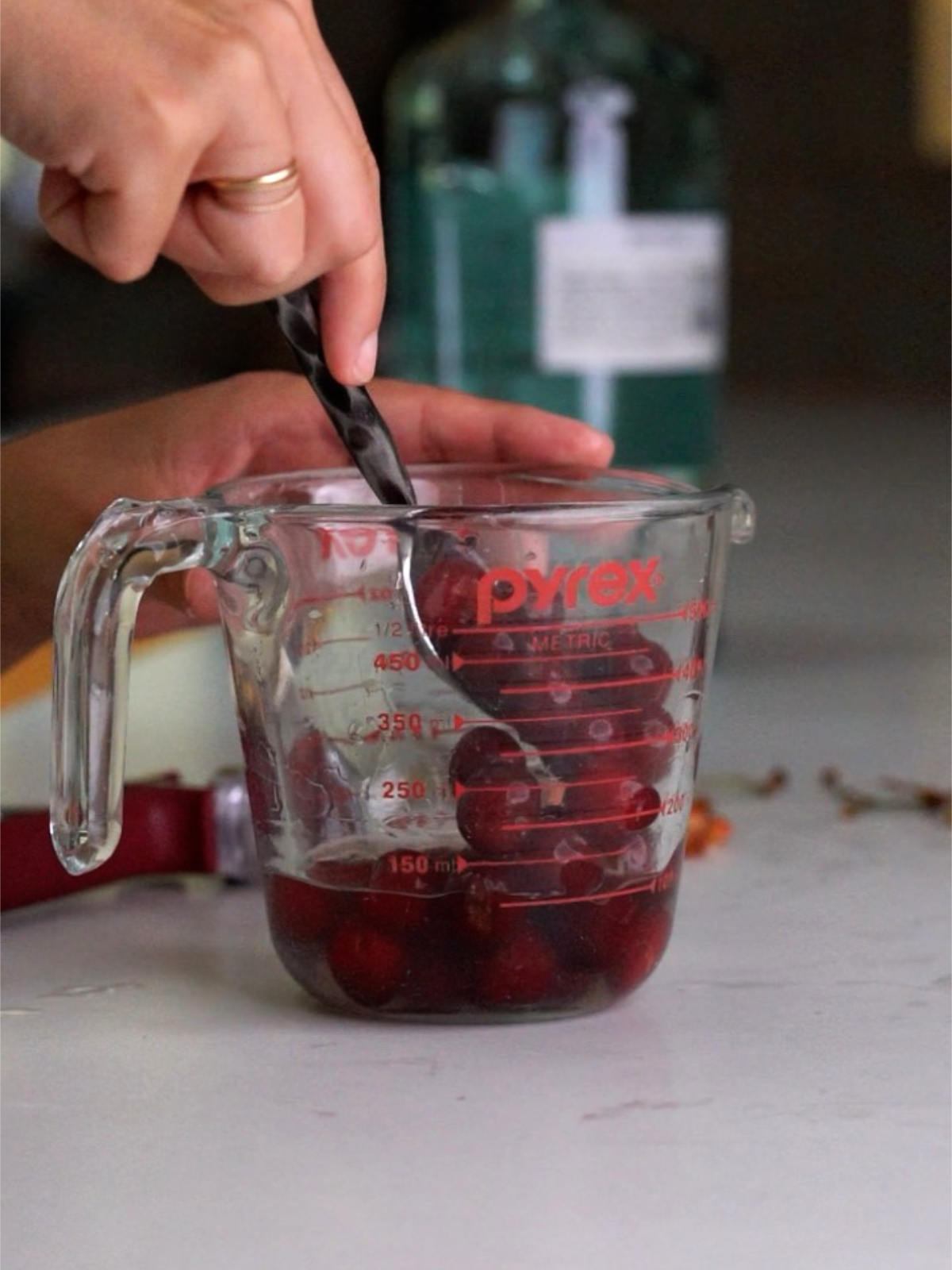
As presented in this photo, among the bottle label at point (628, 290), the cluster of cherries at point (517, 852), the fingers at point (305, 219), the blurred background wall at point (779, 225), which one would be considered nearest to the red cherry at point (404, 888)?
the cluster of cherries at point (517, 852)

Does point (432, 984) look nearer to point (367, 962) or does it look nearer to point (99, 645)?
point (367, 962)

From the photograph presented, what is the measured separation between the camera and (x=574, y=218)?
1.17m

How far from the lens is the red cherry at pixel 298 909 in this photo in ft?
1.76

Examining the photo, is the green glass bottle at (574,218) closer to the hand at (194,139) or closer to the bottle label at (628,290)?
the bottle label at (628,290)

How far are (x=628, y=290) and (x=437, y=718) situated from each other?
68cm

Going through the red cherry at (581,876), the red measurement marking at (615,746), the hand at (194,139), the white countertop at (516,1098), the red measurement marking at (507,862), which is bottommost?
the white countertop at (516,1098)

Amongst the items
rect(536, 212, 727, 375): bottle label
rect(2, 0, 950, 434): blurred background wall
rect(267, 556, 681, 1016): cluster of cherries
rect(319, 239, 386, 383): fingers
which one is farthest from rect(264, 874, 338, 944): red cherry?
rect(2, 0, 950, 434): blurred background wall

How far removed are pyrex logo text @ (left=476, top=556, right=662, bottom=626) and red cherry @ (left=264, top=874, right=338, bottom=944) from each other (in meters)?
0.10

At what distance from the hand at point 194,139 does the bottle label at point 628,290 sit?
0.58 m

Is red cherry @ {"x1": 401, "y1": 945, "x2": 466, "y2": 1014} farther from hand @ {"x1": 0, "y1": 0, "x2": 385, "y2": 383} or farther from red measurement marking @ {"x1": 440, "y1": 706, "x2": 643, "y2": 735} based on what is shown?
hand @ {"x1": 0, "y1": 0, "x2": 385, "y2": 383}

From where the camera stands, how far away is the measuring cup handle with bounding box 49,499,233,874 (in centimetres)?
52

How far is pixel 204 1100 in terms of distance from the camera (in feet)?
1.66

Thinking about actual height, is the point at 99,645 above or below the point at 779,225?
below

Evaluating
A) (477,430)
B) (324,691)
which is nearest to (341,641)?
(324,691)
